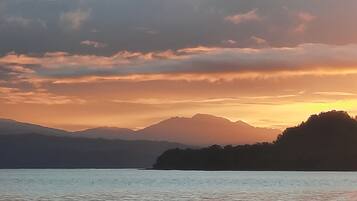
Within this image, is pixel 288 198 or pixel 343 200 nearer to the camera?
pixel 343 200

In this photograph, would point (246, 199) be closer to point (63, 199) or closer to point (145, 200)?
point (145, 200)

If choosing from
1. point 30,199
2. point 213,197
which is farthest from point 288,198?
point 30,199

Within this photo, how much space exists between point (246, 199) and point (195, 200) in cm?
838

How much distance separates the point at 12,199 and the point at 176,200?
88.6ft

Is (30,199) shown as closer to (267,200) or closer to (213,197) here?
(213,197)

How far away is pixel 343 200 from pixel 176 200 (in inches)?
1037

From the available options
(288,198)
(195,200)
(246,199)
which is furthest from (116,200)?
(288,198)

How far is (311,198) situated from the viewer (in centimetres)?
12706

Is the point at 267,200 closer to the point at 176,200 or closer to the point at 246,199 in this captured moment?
the point at 246,199

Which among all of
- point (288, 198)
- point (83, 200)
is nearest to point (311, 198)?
point (288, 198)

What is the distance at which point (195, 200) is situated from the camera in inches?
4808

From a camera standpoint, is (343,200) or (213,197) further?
(213,197)

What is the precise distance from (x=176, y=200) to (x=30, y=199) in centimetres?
2390

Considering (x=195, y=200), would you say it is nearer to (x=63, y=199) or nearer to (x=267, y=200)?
(x=267, y=200)
